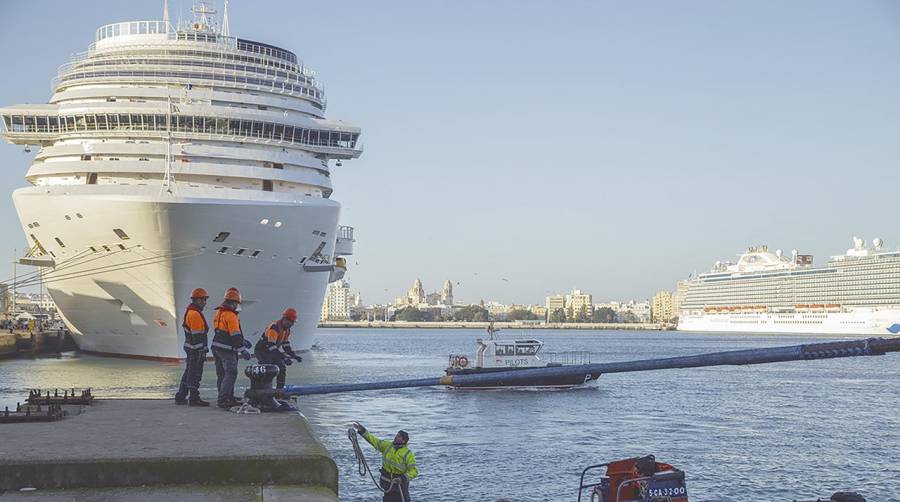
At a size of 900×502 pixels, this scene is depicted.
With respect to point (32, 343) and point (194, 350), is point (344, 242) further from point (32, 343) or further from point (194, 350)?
point (194, 350)

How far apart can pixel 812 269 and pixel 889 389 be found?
3929 inches

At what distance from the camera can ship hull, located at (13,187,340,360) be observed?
127 ft

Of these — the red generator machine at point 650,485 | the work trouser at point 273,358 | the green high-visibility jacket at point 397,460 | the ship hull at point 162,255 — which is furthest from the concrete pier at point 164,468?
the ship hull at point 162,255

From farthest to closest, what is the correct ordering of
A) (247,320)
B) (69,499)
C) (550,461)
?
1. (247,320)
2. (550,461)
3. (69,499)

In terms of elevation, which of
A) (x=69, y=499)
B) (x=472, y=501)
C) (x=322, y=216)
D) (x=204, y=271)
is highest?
(x=322, y=216)

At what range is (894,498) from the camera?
20234 millimetres

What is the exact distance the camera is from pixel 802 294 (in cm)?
14562

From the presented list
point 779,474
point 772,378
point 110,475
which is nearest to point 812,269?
point 772,378

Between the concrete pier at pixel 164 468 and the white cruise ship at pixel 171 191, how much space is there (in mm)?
30178

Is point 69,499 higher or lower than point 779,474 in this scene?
higher

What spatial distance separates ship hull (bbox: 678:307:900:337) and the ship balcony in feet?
294

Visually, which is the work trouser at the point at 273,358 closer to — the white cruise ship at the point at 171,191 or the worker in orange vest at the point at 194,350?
the worker in orange vest at the point at 194,350

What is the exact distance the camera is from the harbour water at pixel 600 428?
21.6m

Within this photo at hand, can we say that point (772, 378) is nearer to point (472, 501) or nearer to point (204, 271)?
point (204, 271)
